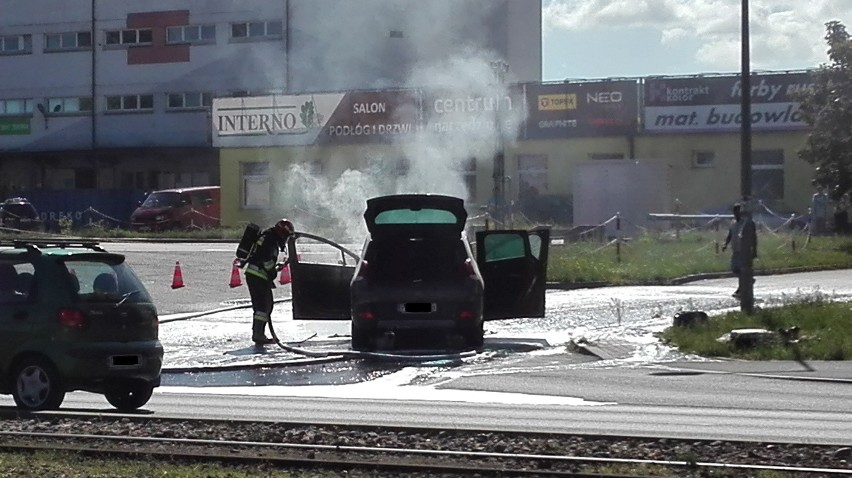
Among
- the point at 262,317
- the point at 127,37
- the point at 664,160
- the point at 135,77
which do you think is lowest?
the point at 262,317

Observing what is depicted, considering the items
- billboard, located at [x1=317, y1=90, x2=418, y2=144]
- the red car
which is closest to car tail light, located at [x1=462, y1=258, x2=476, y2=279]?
billboard, located at [x1=317, y1=90, x2=418, y2=144]

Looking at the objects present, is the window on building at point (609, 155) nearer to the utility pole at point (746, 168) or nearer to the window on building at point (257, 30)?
the window on building at point (257, 30)

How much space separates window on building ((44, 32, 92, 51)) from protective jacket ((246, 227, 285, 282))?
52.9 metres

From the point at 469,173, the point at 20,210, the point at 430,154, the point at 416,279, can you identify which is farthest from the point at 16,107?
the point at 416,279

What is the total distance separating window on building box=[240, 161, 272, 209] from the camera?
→ 2108 inches

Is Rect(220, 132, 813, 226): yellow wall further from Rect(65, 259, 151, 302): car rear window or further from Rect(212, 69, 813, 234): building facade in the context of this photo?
Rect(65, 259, 151, 302): car rear window

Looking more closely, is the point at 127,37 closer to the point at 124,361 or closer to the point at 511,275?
the point at 511,275

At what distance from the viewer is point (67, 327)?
13.9 metres

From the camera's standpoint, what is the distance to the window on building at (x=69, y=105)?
236 ft

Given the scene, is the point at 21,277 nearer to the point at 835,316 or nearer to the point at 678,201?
the point at 835,316

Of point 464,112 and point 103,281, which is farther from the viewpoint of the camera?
point 464,112

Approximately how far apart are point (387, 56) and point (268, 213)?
1058cm

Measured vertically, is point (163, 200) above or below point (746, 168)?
below

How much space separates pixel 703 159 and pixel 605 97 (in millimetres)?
4031
